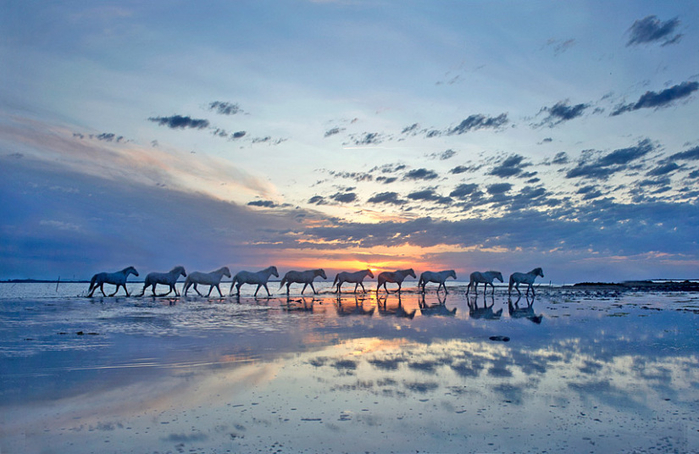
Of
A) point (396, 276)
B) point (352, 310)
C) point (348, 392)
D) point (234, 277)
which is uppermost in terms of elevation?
point (396, 276)

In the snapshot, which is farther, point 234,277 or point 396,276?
point 396,276

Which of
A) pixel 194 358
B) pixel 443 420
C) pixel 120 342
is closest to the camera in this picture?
pixel 443 420

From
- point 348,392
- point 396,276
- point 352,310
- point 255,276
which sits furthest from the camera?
point 396,276

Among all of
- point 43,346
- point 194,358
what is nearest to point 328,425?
point 194,358

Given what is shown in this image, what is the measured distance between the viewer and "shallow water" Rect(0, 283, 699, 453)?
4348mm

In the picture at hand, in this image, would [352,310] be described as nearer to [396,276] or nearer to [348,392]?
[348,392]

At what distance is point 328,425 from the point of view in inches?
186

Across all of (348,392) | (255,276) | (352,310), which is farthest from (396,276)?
(348,392)

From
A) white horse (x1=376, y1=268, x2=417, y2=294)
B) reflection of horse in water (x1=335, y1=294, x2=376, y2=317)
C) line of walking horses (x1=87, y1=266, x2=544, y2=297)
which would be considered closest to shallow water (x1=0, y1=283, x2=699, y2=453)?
reflection of horse in water (x1=335, y1=294, x2=376, y2=317)

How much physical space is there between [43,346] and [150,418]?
264 inches

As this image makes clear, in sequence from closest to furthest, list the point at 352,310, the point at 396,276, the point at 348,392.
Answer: the point at 348,392 < the point at 352,310 < the point at 396,276

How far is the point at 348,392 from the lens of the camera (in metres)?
6.00

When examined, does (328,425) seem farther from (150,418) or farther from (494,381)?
(494,381)

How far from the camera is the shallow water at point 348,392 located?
4.35 m
